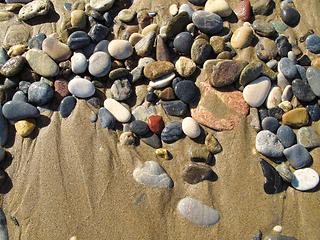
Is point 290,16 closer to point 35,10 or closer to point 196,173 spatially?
point 196,173

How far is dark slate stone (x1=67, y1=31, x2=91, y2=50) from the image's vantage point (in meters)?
2.29

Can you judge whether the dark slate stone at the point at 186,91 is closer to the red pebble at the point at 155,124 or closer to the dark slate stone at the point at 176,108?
the dark slate stone at the point at 176,108

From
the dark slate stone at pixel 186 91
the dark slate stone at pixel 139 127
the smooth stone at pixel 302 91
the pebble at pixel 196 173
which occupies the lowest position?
the pebble at pixel 196 173

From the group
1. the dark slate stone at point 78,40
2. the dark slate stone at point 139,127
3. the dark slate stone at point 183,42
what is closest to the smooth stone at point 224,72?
the dark slate stone at point 183,42

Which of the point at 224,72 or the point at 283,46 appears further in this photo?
the point at 283,46

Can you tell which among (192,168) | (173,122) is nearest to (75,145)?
(173,122)

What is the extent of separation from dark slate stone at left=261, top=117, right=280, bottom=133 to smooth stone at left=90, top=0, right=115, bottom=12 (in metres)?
2.42

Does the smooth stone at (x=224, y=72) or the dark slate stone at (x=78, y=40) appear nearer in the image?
the smooth stone at (x=224, y=72)

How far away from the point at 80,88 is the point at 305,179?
2.58 meters

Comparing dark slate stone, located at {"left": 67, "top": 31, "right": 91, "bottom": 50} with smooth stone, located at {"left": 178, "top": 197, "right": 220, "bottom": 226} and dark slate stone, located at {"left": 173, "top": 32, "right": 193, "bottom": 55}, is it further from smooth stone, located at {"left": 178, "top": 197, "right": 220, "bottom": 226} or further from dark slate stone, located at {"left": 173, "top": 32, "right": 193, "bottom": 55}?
smooth stone, located at {"left": 178, "top": 197, "right": 220, "bottom": 226}

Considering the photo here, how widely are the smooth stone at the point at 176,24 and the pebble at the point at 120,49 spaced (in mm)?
504

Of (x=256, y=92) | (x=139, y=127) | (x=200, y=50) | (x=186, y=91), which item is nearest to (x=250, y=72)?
(x=256, y=92)

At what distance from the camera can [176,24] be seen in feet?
7.43

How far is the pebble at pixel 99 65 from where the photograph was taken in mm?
2219
